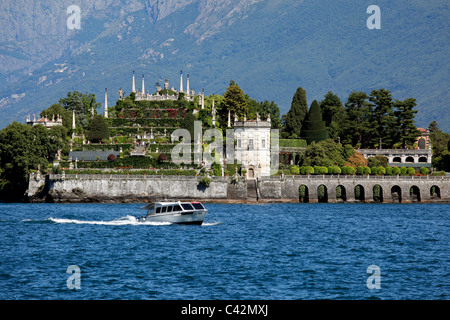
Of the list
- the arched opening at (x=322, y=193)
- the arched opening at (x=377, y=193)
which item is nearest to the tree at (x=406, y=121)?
the arched opening at (x=377, y=193)

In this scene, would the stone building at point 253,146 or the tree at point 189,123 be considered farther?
the tree at point 189,123

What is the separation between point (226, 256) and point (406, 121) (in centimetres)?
9625

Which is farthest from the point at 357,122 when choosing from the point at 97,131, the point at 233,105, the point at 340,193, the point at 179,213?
the point at 179,213

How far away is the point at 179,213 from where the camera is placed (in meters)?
79.2

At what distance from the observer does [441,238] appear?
7331cm

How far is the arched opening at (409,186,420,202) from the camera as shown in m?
124

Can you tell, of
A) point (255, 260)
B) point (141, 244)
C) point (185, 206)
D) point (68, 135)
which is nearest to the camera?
point (255, 260)

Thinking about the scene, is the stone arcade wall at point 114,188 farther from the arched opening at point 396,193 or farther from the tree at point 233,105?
the tree at point 233,105

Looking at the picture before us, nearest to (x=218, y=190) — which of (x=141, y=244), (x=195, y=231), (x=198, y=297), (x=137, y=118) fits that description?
(x=137, y=118)

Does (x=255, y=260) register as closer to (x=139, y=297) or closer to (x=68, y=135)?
(x=139, y=297)

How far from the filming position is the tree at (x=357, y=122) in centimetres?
15262

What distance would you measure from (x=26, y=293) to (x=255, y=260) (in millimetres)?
18153

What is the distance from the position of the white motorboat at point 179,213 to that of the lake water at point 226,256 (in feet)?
2.69

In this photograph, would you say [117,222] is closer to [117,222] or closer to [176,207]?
[117,222]
